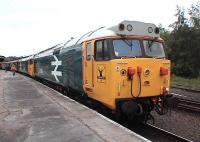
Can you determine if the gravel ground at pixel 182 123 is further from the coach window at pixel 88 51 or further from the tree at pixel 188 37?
the tree at pixel 188 37

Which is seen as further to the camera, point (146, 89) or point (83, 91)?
point (83, 91)

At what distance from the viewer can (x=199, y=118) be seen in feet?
43.3

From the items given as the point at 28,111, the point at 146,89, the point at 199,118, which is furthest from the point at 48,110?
the point at 199,118

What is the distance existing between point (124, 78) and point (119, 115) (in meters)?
1.08

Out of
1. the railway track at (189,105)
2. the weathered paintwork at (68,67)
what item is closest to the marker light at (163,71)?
the weathered paintwork at (68,67)

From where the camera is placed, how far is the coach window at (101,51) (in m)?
11.0

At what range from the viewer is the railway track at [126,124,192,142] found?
10.2m

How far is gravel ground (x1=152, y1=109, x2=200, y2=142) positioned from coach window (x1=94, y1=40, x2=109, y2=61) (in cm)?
290

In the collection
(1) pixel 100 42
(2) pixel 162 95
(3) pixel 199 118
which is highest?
(1) pixel 100 42

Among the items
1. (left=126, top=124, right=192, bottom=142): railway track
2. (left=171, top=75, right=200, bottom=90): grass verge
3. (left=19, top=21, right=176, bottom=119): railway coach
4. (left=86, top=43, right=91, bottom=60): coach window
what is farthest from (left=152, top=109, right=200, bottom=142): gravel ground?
(left=171, top=75, right=200, bottom=90): grass verge

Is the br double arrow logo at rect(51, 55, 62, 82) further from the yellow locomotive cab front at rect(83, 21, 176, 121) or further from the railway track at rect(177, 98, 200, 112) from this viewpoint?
the yellow locomotive cab front at rect(83, 21, 176, 121)

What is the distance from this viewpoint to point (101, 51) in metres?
11.2

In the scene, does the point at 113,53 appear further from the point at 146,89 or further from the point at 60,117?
the point at 60,117

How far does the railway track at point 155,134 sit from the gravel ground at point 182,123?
549mm
